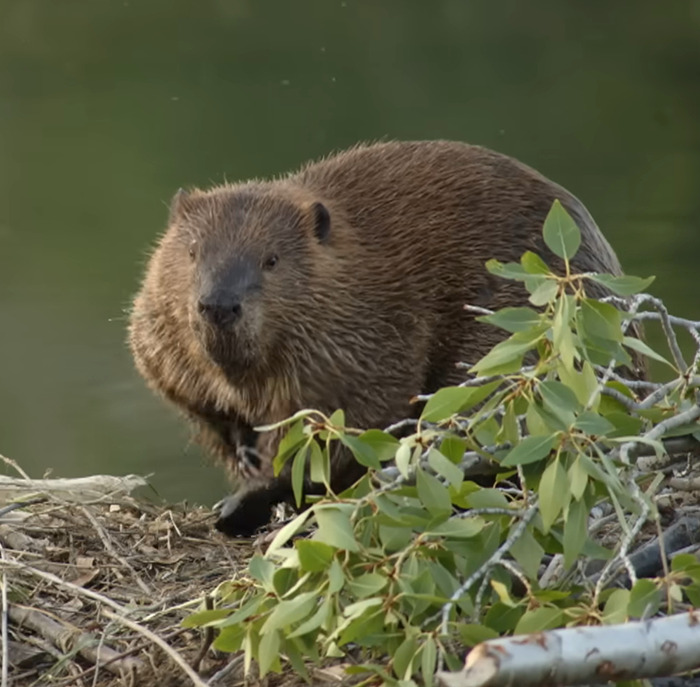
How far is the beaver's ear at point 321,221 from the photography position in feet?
12.5

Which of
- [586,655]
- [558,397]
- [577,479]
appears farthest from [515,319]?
[586,655]

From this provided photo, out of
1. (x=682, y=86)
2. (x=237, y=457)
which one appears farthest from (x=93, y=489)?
(x=682, y=86)

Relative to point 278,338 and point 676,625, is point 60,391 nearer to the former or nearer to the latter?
point 278,338

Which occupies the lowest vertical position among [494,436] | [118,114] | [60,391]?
[60,391]

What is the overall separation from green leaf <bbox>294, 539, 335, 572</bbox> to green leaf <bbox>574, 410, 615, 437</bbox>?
391 mm

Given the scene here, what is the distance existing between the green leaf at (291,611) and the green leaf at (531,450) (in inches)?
13.3

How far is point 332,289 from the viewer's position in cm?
382

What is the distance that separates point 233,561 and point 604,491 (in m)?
1.42

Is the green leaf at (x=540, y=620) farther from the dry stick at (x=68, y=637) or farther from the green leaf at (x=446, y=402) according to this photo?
the dry stick at (x=68, y=637)

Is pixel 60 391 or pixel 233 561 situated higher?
pixel 233 561

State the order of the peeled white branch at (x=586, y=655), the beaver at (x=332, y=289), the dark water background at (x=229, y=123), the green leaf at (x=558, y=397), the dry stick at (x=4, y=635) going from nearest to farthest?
the peeled white branch at (x=586, y=655), the green leaf at (x=558, y=397), the dry stick at (x=4, y=635), the beaver at (x=332, y=289), the dark water background at (x=229, y=123)

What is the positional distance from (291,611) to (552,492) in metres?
0.40

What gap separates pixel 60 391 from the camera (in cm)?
827

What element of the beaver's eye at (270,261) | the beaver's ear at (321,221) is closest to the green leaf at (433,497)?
the beaver's eye at (270,261)
